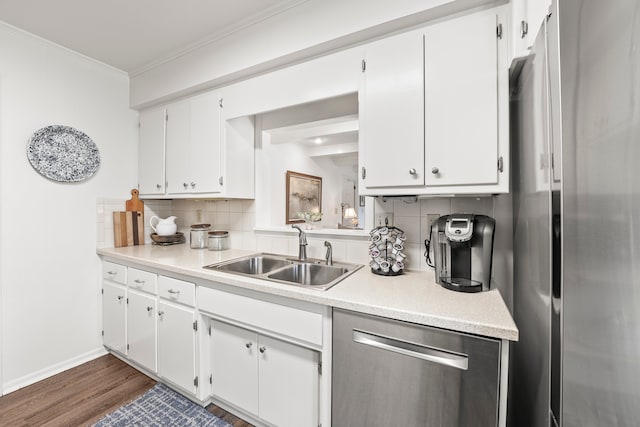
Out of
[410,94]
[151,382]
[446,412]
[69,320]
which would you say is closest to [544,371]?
[446,412]

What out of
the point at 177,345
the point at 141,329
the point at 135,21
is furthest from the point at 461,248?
the point at 135,21

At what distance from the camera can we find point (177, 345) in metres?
1.73

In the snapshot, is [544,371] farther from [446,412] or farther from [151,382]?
[151,382]

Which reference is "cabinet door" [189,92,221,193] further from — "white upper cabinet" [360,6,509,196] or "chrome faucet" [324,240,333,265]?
"white upper cabinet" [360,6,509,196]

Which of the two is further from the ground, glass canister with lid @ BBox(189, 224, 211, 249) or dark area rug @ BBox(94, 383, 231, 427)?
glass canister with lid @ BBox(189, 224, 211, 249)

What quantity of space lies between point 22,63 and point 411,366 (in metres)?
3.06

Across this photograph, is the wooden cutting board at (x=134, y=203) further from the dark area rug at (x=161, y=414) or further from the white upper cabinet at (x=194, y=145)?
the dark area rug at (x=161, y=414)

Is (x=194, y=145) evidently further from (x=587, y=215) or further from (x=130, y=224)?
(x=587, y=215)

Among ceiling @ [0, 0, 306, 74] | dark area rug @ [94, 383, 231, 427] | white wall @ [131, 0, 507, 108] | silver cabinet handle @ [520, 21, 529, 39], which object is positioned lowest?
dark area rug @ [94, 383, 231, 427]

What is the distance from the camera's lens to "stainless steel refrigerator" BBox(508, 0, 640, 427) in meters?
0.53

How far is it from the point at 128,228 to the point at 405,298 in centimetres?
249

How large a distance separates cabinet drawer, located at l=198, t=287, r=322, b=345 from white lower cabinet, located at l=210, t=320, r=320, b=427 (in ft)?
0.32

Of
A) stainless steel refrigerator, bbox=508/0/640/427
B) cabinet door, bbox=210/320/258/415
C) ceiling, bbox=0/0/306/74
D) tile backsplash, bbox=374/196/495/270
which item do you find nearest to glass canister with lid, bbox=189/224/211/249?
cabinet door, bbox=210/320/258/415

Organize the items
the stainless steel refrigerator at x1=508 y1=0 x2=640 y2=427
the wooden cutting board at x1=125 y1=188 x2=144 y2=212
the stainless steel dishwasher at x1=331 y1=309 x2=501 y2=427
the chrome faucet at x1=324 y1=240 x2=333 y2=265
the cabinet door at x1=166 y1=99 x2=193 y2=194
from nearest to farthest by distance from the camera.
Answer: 1. the stainless steel refrigerator at x1=508 y1=0 x2=640 y2=427
2. the stainless steel dishwasher at x1=331 y1=309 x2=501 y2=427
3. the chrome faucet at x1=324 y1=240 x2=333 y2=265
4. the cabinet door at x1=166 y1=99 x2=193 y2=194
5. the wooden cutting board at x1=125 y1=188 x2=144 y2=212
